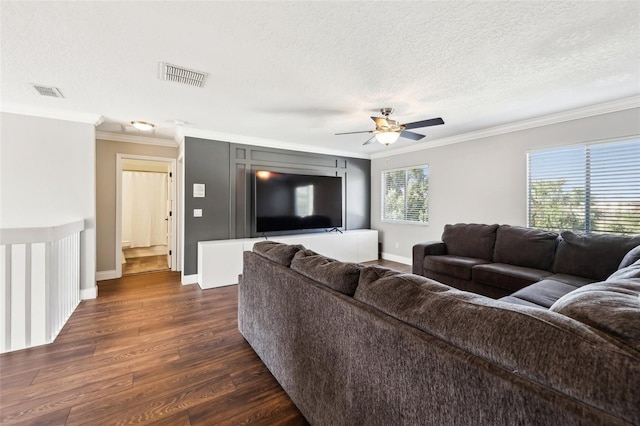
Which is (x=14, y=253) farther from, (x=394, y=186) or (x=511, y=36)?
(x=394, y=186)

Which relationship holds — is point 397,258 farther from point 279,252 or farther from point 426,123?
point 279,252

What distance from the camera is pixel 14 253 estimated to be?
233 centimetres

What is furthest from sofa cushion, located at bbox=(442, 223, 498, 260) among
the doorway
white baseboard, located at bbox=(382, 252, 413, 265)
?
the doorway

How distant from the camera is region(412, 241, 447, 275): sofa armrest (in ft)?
12.8

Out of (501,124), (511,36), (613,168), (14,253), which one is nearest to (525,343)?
(511,36)

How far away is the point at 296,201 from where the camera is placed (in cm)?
512

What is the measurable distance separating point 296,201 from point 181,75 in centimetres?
295

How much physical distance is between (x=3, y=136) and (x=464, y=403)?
4954mm

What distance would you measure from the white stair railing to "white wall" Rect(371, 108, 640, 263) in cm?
534

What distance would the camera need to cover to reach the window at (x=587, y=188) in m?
3.16

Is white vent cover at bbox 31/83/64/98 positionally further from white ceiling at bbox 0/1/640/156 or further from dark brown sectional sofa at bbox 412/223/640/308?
dark brown sectional sofa at bbox 412/223/640/308

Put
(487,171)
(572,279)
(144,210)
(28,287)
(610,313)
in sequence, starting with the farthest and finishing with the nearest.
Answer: (144,210)
(487,171)
(572,279)
(28,287)
(610,313)

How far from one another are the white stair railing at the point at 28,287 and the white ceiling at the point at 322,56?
1.49m

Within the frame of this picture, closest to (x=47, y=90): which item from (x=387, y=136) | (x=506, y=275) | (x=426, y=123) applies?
(x=387, y=136)
